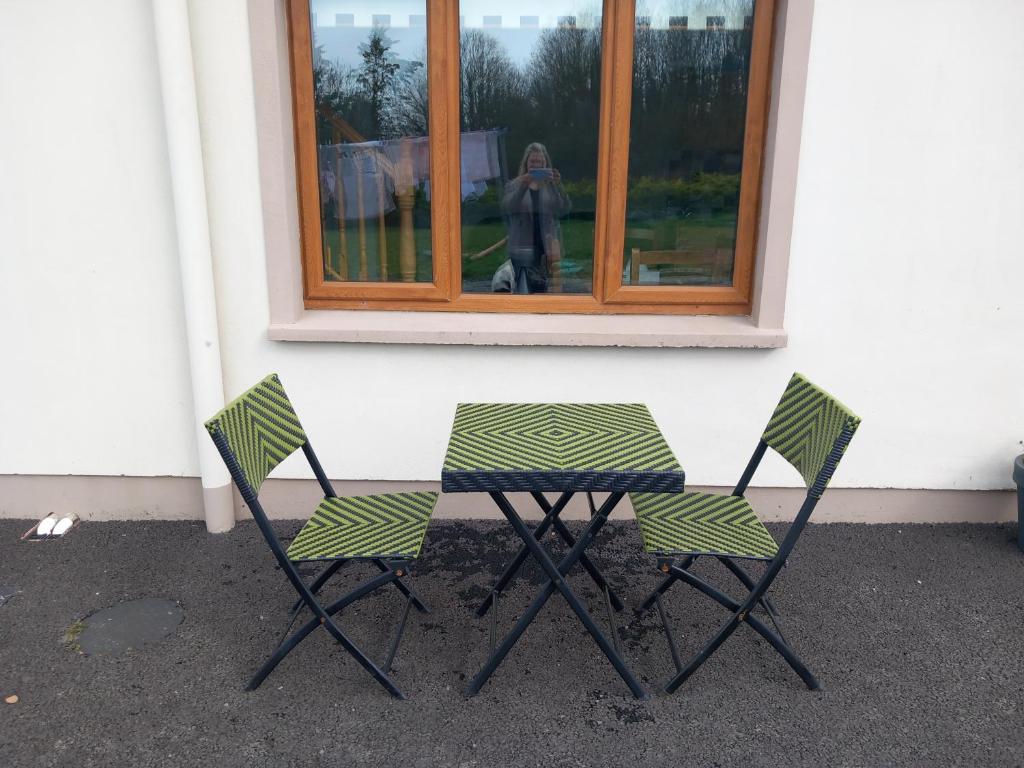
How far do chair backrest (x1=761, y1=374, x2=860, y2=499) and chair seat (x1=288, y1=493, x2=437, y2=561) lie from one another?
4.78 feet

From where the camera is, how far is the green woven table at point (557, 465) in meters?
2.69

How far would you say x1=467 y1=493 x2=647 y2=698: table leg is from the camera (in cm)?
281

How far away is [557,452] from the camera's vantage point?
284 cm

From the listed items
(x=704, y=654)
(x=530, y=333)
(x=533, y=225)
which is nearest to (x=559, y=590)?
(x=704, y=654)

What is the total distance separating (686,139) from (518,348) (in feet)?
4.61

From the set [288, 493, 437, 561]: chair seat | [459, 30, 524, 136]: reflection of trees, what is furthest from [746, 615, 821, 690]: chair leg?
[459, 30, 524, 136]: reflection of trees

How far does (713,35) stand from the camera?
3.94 meters

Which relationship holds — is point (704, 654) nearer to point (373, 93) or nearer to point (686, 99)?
point (686, 99)

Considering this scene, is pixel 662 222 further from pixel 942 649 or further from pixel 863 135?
pixel 942 649

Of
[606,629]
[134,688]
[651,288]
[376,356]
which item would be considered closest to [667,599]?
[606,629]

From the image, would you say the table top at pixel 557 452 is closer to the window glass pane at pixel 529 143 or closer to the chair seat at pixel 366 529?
the chair seat at pixel 366 529

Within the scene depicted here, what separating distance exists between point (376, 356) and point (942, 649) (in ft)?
9.68

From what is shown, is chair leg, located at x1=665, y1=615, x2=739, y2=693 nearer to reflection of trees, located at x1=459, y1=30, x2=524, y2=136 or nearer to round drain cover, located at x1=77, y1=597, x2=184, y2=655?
round drain cover, located at x1=77, y1=597, x2=184, y2=655

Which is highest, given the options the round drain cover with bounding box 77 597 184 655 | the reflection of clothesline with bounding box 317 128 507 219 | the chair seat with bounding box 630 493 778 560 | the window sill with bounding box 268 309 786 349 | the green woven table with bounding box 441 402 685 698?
the reflection of clothesline with bounding box 317 128 507 219
